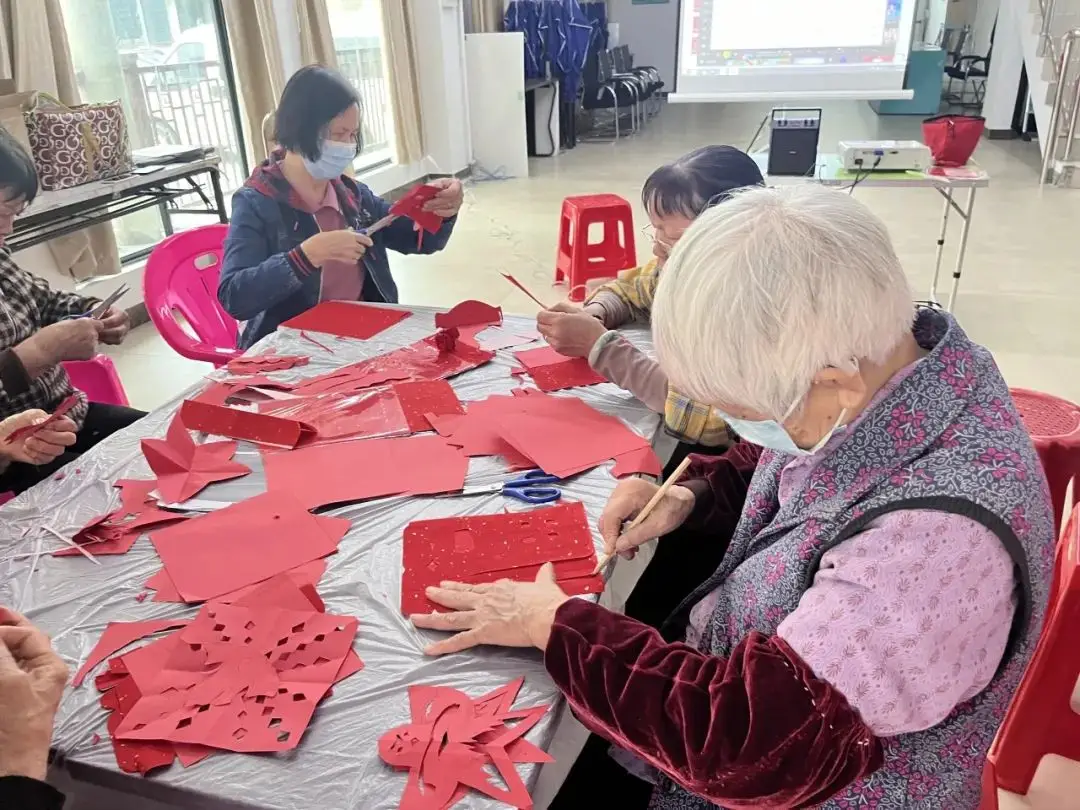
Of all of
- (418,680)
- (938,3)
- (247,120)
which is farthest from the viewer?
(938,3)

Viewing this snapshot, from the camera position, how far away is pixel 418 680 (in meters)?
0.93

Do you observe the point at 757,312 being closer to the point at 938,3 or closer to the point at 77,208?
the point at 77,208

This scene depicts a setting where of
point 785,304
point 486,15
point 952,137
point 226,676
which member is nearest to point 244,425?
point 226,676

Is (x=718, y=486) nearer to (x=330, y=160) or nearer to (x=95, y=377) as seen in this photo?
(x=330, y=160)

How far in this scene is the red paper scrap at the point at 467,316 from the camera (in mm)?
2012

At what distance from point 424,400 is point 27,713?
0.89 m

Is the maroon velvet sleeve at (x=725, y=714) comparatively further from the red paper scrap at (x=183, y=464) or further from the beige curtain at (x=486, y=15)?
the beige curtain at (x=486, y=15)

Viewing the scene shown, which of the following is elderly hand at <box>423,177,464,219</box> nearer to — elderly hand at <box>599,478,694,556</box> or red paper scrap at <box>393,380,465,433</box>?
red paper scrap at <box>393,380,465,433</box>

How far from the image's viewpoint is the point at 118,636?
1016mm

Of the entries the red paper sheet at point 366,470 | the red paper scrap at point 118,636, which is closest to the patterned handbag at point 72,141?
the red paper sheet at point 366,470

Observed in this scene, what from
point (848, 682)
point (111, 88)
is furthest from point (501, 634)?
point (111, 88)

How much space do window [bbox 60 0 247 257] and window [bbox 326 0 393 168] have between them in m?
1.13

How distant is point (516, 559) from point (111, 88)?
161 inches

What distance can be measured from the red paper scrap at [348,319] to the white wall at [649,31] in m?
10.4
